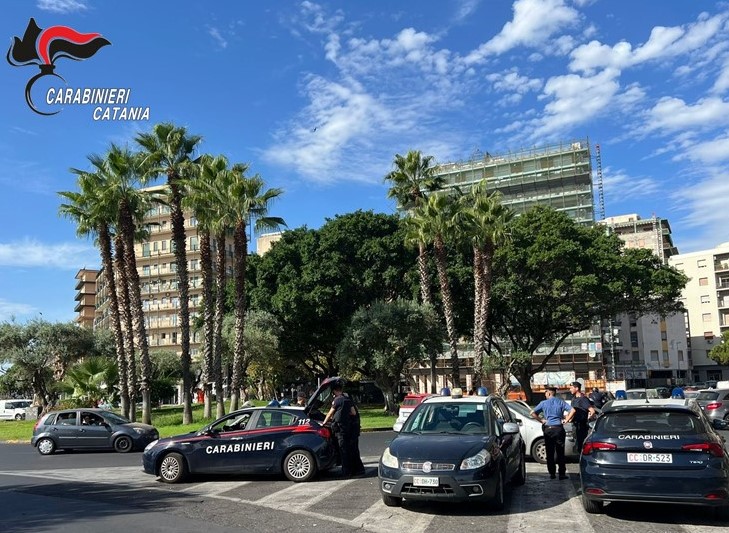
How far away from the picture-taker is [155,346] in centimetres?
8462

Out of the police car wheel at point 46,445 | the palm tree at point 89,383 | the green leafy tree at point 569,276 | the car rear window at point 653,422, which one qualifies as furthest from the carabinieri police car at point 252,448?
the green leafy tree at point 569,276

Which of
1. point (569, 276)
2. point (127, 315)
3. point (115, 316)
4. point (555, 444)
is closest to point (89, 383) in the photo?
point (115, 316)

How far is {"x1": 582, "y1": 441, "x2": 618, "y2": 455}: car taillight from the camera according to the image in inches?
311

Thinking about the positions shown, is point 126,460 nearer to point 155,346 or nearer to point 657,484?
point 657,484

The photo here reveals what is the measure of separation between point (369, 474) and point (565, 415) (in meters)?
3.79

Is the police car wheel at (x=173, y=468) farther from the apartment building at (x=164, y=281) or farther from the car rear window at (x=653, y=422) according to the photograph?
the apartment building at (x=164, y=281)

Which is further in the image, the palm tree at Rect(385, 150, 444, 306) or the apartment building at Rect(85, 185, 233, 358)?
the apartment building at Rect(85, 185, 233, 358)

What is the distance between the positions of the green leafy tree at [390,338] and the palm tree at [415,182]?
136cm

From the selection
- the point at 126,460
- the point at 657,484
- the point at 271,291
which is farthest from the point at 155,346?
the point at 657,484

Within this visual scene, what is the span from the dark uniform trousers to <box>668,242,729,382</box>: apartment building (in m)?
89.3

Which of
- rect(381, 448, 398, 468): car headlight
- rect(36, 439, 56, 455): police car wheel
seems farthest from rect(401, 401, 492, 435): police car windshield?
rect(36, 439, 56, 455): police car wheel

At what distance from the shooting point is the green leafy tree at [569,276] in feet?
121

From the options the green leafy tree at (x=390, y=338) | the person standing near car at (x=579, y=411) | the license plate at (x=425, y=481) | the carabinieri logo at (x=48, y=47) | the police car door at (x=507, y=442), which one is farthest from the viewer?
the green leafy tree at (x=390, y=338)

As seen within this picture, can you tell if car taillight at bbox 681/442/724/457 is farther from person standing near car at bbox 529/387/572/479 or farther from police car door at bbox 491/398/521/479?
person standing near car at bbox 529/387/572/479
